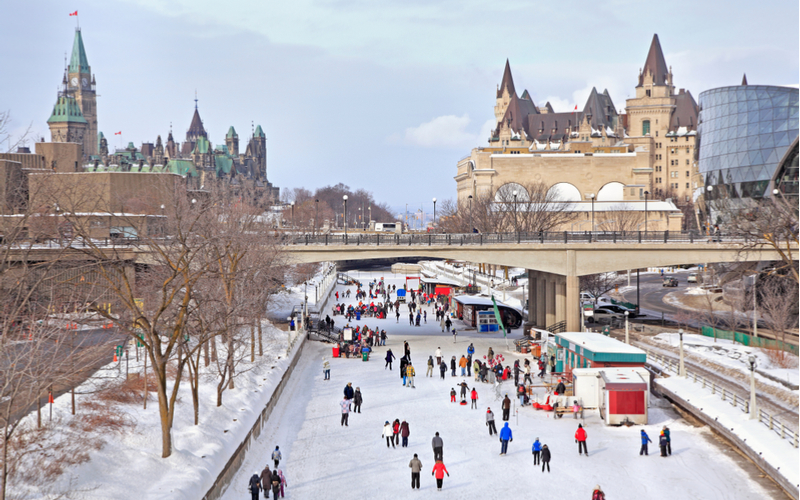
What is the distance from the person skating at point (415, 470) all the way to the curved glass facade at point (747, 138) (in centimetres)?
6052

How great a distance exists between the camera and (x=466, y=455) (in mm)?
22422

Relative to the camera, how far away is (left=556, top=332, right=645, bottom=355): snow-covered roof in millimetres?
28688

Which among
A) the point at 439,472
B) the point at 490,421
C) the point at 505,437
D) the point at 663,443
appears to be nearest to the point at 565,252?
the point at 490,421

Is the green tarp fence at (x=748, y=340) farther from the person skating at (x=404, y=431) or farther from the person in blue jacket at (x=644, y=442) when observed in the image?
the person skating at (x=404, y=431)

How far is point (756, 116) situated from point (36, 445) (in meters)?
74.1

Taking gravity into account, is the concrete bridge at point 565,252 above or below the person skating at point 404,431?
above

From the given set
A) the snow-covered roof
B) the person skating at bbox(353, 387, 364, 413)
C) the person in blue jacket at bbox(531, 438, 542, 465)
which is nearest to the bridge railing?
the snow-covered roof

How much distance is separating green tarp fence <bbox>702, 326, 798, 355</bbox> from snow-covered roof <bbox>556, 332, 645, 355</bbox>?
30.9ft

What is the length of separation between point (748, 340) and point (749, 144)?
4268 cm

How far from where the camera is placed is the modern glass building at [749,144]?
233 ft

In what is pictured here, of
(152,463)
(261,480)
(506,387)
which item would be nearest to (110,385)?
(152,463)

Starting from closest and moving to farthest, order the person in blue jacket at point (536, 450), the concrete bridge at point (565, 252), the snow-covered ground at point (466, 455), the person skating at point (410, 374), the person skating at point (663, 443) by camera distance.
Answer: the snow-covered ground at point (466, 455) < the person in blue jacket at point (536, 450) < the person skating at point (663, 443) < the person skating at point (410, 374) < the concrete bridge at point (565, 252)

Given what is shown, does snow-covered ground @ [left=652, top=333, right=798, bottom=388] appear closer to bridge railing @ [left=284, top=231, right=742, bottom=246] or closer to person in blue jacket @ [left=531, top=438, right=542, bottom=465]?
bridge railing @ [left=284, top=231, right=742, bottom=246]

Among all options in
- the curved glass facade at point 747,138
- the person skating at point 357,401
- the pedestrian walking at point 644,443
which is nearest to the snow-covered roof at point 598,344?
the pedestrian walking at point 644,443
